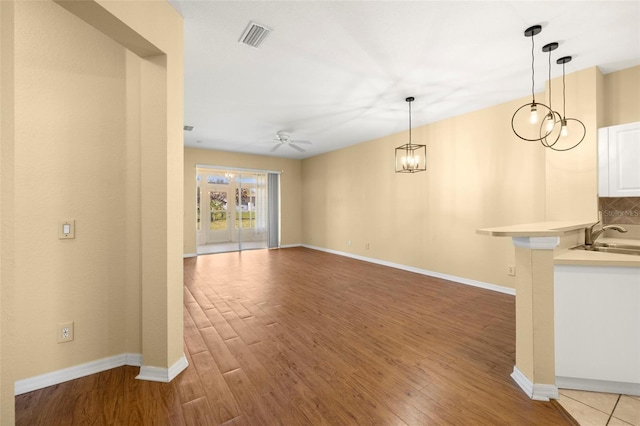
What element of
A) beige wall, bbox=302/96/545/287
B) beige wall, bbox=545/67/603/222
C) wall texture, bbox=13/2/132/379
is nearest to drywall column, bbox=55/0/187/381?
wall texture, bbox=13/2/132/379

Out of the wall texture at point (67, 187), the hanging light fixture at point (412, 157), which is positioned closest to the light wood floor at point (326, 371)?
the wall texture at point (67, 187)

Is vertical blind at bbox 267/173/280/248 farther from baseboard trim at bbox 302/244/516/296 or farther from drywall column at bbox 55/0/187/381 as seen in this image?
drywall column at bbox 55/0/187/381

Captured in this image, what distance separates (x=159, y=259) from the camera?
1.92m

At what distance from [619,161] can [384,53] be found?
2.79 metres

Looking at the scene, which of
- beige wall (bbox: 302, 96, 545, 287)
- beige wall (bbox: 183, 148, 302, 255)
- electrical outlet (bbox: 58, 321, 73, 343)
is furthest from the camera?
beige wall (bbox: 183, 148, 302, 255)

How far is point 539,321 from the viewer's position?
175 cm

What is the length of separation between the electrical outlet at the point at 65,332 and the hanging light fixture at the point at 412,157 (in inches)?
166

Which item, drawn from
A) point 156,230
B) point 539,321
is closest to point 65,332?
point 156,230

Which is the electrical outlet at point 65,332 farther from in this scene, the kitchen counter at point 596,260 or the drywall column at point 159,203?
the kitchen counter at point 596,260

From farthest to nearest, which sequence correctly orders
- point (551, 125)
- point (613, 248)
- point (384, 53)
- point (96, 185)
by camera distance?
point (384, 53) < point (551, 125) < point (613, 248) < point (96, 185)

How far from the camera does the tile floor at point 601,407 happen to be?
5.01 ft

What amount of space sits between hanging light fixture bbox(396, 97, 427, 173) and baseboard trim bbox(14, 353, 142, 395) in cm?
406

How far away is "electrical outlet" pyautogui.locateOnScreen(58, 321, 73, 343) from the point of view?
187 centimetres

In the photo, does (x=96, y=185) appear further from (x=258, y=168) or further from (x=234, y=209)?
(x=234, y=209)
